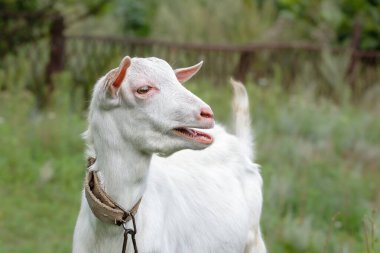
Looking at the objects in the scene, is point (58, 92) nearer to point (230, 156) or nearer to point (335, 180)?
point (335, 180)

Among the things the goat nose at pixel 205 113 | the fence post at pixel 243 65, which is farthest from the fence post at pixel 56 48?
→ the goat nose at pixel 205 113

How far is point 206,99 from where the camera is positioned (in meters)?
10.7

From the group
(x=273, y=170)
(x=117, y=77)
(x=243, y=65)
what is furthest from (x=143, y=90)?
(x=243, y=65)

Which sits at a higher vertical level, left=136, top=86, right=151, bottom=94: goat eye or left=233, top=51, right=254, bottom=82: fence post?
left=136, top=86, right=151, bottom=94: goat eye

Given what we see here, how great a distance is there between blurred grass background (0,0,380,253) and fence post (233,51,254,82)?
164mm

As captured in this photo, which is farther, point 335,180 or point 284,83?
point 284,83

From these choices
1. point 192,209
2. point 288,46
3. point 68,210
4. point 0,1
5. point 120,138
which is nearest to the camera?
point 120,138

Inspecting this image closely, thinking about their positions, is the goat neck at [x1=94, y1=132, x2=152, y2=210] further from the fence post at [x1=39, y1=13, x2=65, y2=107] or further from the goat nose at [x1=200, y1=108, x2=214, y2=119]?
the fence post at [x1=39, y1=13, x2=65, y2=107]

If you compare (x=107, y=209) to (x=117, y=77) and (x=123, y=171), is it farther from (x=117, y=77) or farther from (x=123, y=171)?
(x=117, y=77)

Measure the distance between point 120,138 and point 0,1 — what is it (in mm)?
8139

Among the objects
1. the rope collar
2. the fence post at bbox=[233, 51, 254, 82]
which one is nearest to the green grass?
the fence post at bbox=[233, 51, 254, 82]

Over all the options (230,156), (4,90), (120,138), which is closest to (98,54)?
(4,90)

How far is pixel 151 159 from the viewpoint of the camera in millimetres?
4578

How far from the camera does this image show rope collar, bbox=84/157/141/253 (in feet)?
14.2
